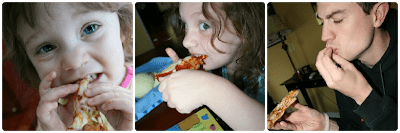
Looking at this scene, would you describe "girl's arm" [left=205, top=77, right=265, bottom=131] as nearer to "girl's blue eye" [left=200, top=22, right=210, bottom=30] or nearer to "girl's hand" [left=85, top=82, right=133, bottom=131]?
"girl's blue eye" [left=200, top=22, right=210, bottom=30]

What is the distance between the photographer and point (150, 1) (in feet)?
3.00

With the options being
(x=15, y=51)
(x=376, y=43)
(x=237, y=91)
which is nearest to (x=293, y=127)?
(x=237, y=91)

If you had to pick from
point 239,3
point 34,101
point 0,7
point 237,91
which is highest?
point 0,7

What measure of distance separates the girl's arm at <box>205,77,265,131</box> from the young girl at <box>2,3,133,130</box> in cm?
32

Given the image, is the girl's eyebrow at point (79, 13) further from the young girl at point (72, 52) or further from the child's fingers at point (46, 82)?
the child's fingers at point (46, 82)

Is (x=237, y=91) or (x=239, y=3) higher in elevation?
(x=239, y=3)

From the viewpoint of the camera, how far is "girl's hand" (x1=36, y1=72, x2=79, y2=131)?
0.90 metres

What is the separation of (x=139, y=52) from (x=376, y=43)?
87 centimetres

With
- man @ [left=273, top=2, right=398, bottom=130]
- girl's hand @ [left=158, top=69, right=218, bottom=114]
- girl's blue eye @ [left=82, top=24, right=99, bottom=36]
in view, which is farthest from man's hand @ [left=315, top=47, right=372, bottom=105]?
girl's blue eye @ [left=82, top=24, right=99, bottom=36]

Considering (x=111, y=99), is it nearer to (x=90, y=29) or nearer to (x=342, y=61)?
(x=90, y=29)

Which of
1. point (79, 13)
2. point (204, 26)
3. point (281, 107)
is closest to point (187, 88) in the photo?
point (204, 26)

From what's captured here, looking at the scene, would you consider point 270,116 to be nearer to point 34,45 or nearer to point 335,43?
point 335,43

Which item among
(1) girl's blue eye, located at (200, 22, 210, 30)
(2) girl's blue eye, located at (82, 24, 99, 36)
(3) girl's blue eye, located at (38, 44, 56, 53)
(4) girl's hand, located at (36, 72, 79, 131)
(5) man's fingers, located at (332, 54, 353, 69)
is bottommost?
(5) man's fingers, located at (332, 54, 353, 69)

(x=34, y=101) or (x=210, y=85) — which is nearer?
(x=210, y=85)
